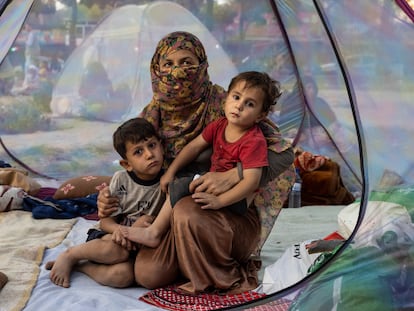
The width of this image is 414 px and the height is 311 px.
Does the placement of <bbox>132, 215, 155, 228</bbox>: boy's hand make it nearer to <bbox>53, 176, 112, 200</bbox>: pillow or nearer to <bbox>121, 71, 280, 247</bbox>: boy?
<bbox>121, 71, 280, 247</bbox>: boy

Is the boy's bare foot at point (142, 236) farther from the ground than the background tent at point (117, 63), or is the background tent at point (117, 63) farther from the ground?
the background tent at point (117, 63)

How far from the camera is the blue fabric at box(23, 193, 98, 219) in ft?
8.82

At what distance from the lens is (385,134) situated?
5.57ft

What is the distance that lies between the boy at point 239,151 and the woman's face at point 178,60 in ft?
0.64

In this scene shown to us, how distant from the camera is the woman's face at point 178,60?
207 centimetres

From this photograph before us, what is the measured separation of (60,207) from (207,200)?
1092mm

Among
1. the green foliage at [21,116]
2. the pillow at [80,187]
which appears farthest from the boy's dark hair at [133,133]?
the green foliage at [21,116]

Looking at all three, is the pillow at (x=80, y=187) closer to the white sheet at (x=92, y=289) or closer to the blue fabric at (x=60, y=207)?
the blue fabric at (x=60, y=207)

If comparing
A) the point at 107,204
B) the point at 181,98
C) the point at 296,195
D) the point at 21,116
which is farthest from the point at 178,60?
the point at 21,116

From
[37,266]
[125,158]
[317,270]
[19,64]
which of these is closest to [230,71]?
[19,64]

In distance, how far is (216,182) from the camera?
1916 millimetres

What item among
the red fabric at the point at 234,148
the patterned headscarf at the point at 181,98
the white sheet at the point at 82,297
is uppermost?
the patterned headscarf at the point at 181,98

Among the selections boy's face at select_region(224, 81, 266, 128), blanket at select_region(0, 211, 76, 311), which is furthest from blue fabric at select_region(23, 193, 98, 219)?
boy's face at select_region(224, 81, 266, 128)

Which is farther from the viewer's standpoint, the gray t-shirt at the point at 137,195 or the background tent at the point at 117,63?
the background tent at the point at 117,63
